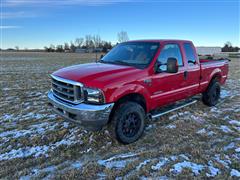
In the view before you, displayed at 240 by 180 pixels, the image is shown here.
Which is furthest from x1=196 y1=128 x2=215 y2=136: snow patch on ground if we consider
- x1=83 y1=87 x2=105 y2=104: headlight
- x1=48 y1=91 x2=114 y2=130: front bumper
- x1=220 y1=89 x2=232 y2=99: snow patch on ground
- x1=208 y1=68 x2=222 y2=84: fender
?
x1=220 y1=89 x2=232 y2=99: snow patch on ground

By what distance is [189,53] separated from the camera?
5.22 meters

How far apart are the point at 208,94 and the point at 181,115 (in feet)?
4.35

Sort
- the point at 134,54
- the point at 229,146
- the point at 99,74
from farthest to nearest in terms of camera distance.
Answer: the point at 134,54 < the point at 229,146 < the point at 99,74

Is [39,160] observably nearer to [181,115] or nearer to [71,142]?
[71,142]

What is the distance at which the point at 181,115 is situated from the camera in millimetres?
5422

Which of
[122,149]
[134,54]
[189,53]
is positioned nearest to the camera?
[122,149]

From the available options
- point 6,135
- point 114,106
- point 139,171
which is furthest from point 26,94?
point 139,171

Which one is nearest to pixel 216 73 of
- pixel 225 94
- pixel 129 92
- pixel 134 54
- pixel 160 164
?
pixel 225 94

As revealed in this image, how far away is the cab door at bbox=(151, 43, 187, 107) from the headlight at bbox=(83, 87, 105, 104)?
1230 millimetres

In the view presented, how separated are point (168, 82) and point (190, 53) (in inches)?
53.3

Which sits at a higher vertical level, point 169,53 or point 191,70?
point 169,53

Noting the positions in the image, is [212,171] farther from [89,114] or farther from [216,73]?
[216,73]

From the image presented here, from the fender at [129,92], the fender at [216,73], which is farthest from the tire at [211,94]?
the fender at [129,92]

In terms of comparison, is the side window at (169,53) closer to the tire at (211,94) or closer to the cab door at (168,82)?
the cab door at (168,82)
